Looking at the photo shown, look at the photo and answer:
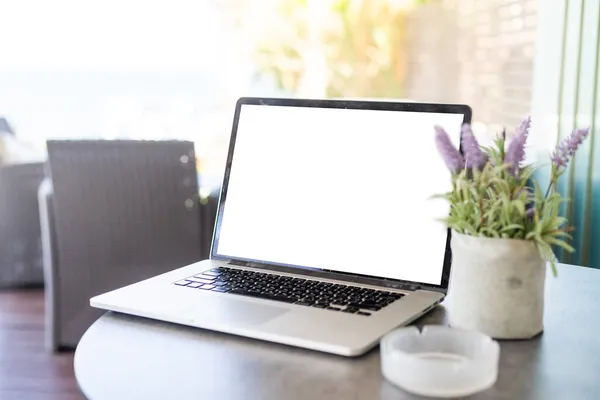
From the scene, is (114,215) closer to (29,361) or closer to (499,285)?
(29,361)

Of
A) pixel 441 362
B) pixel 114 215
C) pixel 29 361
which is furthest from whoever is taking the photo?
pixel 29 361

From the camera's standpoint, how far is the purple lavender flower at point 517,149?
2.56ft

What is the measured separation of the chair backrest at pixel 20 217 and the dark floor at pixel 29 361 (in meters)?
0.19

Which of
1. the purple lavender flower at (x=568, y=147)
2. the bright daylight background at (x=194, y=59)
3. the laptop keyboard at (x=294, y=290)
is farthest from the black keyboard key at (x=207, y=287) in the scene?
the bright daylight background at (x=194, y=59)

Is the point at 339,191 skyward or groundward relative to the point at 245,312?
skyward

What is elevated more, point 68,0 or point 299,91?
point 68,0

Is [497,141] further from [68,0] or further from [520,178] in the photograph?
[68,0]

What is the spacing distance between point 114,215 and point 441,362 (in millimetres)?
1587

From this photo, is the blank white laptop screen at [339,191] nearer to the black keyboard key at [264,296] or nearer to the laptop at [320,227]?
the laptop at [320,227]

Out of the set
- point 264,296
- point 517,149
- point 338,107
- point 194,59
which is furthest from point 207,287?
point 194,59

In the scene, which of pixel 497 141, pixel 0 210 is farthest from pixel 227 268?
pixel 0 210

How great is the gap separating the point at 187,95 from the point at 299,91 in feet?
2.01

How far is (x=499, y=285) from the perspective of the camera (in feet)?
2.63

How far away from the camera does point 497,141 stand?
0.81 meters
